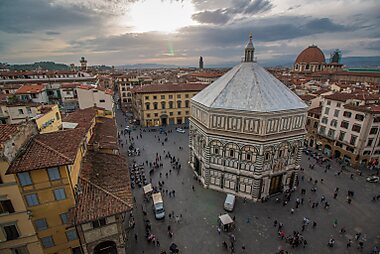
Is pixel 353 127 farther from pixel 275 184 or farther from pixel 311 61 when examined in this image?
pixel 311 61

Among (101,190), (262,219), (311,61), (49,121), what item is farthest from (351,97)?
(311,61)

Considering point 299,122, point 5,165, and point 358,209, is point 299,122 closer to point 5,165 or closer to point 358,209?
point 358,209

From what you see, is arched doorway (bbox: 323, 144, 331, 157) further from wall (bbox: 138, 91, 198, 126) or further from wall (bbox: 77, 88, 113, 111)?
wall (bbox: 77, 88, 113, 111)

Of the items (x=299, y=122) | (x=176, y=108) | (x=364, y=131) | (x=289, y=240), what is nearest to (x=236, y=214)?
(x=289, y=240)

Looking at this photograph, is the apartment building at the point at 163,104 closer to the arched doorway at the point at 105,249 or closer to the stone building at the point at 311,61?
the arched doorway at the point at 105,249

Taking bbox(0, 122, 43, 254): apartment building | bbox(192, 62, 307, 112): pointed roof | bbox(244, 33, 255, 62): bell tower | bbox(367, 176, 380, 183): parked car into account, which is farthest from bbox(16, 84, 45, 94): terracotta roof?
bbox(367, 176, 380, 183): parked car

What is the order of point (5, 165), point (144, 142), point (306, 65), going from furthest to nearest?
point (306, 65), point (144, 142), point (5, 165)

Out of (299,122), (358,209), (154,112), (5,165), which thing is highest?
(5,165)

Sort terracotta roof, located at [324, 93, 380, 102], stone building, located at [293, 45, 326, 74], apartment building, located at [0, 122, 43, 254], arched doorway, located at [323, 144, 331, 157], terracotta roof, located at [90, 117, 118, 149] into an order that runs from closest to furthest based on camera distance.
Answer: apartment building, located at [0, 122, 43, 254]
terracotta roof, located at [90, 117, 118, 149]
terracotta roof, located at [324, 93, 380, 102]
arched doorway, located at [323, 144, 331, 157]
stone building, located at [293, 45, 326, 74]
